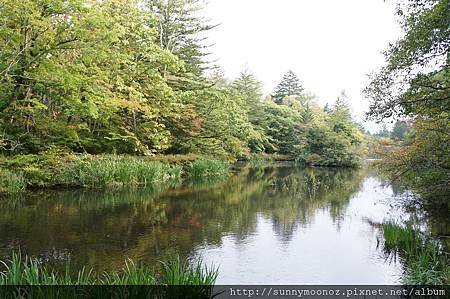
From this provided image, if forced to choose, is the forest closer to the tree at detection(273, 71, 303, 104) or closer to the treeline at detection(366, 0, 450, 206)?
the treeline at detection(366, 0, 450, 206)

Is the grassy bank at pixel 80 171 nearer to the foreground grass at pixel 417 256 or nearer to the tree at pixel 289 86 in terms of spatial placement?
the foreground grass at pixel 417 256

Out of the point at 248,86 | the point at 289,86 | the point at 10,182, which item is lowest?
the point at 10,182

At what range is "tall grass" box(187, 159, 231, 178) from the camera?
19.8m

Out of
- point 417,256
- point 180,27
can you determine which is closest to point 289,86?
point 180,27

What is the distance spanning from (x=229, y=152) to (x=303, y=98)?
Answer: 2904 centimetres

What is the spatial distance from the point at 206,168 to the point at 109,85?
7149 mm

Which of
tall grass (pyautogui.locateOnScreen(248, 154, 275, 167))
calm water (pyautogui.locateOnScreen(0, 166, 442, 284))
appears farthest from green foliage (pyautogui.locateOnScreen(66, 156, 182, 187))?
tall grass (pyautogui.locateOnScreen(248, 154, 275, 167))

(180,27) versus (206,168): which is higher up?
(180,27)

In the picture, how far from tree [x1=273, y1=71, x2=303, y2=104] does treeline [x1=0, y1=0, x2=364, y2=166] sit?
75.0 feet

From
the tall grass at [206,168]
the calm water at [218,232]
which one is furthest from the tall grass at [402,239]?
the tall grass at [206,168]

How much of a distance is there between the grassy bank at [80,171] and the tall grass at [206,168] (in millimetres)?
1421

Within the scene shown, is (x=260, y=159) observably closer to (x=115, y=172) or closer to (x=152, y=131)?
(x=152, y=131)

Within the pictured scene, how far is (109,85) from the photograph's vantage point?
15.4 metres

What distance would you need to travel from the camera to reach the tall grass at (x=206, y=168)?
65.1 feet
